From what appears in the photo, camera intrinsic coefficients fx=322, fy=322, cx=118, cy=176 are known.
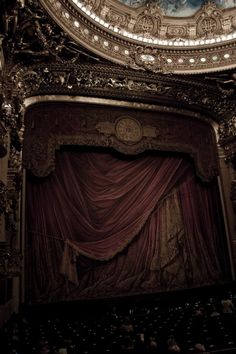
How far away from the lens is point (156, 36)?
7695 mm

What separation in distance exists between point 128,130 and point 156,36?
2324mm

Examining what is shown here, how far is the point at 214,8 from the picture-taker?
790 cm

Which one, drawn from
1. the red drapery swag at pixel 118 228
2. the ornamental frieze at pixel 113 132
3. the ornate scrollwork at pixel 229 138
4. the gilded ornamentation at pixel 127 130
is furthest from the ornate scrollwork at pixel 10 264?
the ornate scrollwork at pixel 229 138

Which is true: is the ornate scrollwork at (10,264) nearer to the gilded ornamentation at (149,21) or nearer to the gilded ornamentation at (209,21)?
the gilded ornamentation at (149,21)

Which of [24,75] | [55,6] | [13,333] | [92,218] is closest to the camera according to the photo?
[13,333]

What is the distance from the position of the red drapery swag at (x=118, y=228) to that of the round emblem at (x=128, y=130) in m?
0.52

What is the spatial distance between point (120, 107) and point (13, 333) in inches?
226

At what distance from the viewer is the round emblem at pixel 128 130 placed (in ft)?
25.4

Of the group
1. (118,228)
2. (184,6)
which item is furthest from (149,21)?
(118,228)

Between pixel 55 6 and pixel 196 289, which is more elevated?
pixel 55 6

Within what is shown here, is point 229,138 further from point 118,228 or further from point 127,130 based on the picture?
point 118,228

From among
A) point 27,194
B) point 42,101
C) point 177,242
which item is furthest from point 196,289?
point 42,101

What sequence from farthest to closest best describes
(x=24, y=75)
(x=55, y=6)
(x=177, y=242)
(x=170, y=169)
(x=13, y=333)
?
1. (x=170, y=169)
2. (x=177, y=242)
3. (x=24, y=75)
4. (x=55, y=6)
5. (x=13, y=333)

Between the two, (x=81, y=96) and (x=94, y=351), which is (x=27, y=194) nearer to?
(x=81, y=96)
